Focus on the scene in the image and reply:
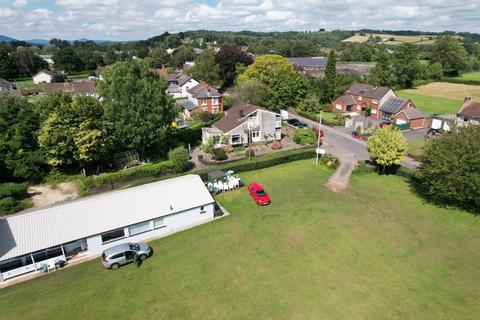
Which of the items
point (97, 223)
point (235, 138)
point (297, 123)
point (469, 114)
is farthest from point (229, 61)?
point (97, 223)

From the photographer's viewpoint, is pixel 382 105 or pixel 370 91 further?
pixel 370 91

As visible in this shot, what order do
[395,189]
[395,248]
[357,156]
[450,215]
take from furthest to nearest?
[357,156] → [395,189] → [450,215] → [395,248]

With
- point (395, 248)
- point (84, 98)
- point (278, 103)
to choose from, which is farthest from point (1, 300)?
point (278, 103)

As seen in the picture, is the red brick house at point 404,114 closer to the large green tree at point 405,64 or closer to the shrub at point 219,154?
the shrub at point 219,154

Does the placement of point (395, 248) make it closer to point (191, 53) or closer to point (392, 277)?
point (392, 277)

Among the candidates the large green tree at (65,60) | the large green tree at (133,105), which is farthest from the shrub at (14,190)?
the large green tree at (65,60)

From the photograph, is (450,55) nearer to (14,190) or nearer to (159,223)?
(159,223)

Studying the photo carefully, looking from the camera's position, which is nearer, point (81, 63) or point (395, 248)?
point (395, 248)
